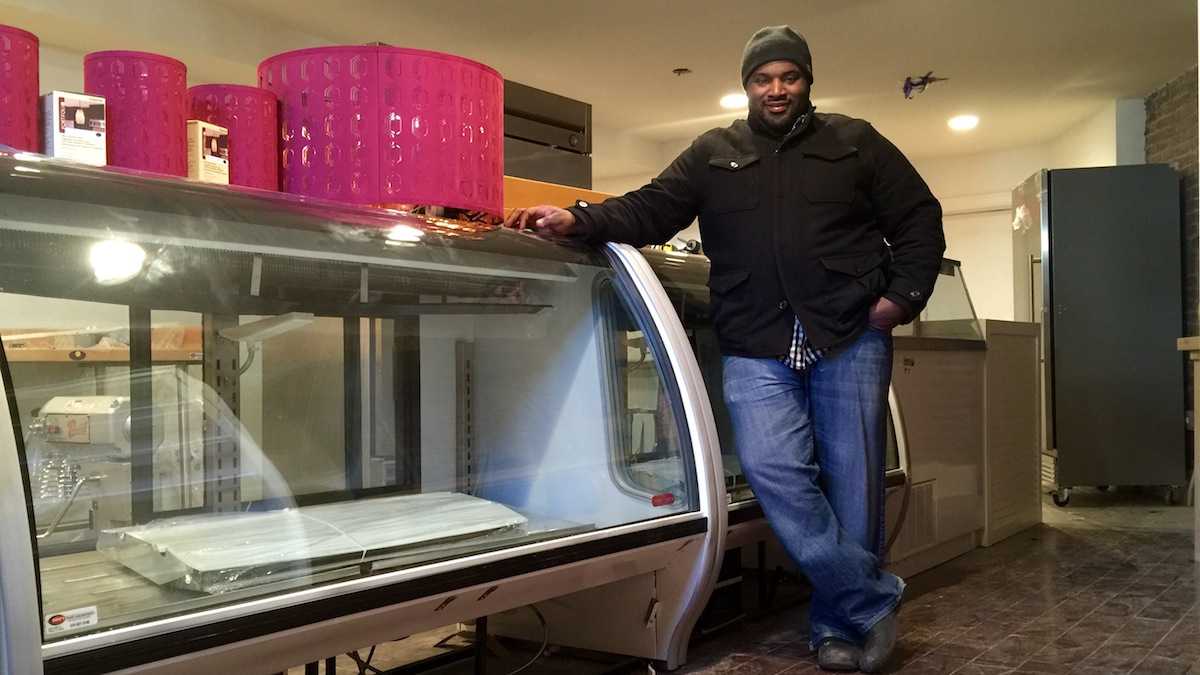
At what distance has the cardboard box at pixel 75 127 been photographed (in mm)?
1390

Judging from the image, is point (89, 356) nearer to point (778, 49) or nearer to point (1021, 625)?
point (778, 49)

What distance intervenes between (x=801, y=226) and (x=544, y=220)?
605 millimetres

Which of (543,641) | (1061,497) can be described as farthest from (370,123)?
(1061,497)

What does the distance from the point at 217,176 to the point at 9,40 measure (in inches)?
13.8

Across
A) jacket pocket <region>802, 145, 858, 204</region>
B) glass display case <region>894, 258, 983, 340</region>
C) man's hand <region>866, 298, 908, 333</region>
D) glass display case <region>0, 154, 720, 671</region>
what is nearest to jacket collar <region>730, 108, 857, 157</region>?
jacket pocket <region>802, 145, 858, 204</region>

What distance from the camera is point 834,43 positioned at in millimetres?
5379

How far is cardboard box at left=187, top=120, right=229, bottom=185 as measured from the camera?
156 centimetres

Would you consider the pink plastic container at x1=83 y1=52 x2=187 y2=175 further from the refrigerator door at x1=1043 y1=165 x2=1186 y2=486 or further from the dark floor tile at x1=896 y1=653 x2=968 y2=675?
the refrigerator door at x1=1043 y1=165 x2=1186 y2=486

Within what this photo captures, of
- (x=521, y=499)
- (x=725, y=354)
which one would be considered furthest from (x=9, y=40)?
(x=725, y=354)

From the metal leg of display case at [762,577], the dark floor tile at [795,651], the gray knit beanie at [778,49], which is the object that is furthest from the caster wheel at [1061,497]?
the gray knit beanie at [778,49]

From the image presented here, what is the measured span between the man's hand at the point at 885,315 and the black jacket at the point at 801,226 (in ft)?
0.06

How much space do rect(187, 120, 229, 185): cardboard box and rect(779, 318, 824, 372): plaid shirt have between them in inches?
48.5

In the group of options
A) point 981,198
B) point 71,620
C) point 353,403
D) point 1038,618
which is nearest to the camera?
point 71,620

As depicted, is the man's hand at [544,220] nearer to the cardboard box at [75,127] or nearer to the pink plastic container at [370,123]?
the pink plastic container at [370,123]
